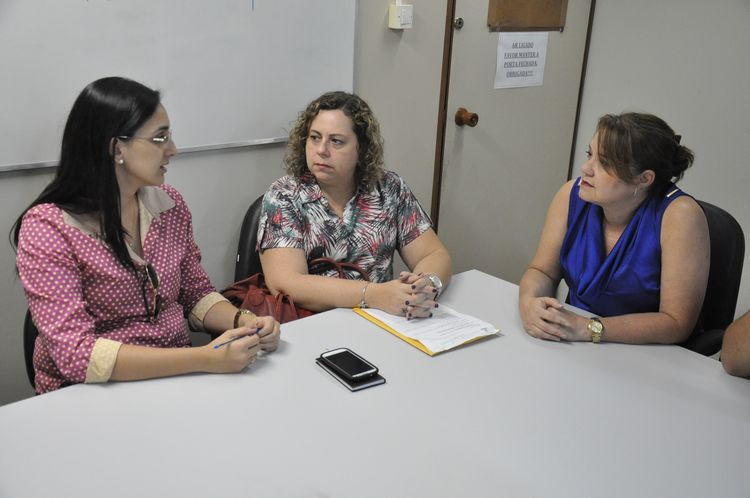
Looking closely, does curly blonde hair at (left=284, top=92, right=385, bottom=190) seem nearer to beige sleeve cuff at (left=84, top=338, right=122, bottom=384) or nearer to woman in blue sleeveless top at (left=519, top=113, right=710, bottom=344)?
woman in blue sleeveless top at (left=519, top=113, right=710, bottom=344)

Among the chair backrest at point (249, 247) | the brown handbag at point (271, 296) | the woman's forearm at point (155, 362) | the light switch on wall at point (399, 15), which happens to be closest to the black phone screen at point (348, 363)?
the woman's forearm at point (155, 362)

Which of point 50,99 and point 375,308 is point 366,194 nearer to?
point 375,308

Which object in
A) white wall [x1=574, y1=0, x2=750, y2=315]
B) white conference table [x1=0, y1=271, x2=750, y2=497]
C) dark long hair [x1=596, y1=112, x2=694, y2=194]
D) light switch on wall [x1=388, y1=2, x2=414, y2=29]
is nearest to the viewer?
white conference table [x1=0, y1=271, x2=750, y2=497]

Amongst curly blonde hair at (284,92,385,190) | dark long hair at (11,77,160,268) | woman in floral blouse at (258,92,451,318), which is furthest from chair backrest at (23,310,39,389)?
curly blonde hair at (284,92,385,190)

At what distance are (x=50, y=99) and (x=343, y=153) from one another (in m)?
0.88

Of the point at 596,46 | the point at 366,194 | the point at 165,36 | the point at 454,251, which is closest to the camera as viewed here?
the point at 165,36

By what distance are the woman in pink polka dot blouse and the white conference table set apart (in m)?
0.07

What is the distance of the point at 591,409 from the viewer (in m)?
1.39

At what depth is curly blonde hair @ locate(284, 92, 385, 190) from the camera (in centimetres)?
215

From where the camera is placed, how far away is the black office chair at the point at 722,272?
6.31 ft

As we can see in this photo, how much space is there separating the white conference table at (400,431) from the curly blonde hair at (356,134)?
0.75 metres

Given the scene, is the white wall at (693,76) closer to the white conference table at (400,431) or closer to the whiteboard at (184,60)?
the whiteboard at (184,60)

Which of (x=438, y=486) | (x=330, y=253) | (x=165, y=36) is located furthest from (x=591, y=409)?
(x=165, y=36)

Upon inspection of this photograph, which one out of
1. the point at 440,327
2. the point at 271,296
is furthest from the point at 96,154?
the point at 440,327
